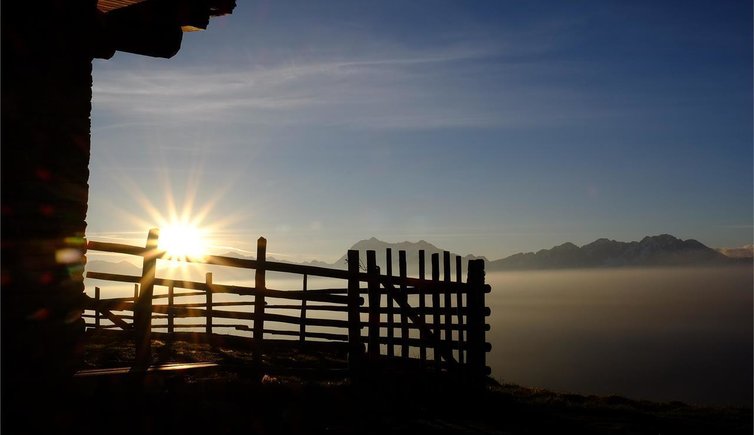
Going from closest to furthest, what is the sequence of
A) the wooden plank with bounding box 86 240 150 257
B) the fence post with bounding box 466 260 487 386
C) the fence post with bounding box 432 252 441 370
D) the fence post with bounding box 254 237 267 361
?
the wooden plank with bounding box 86 240 150 257 < the fence post with bounding box 254 237 267 361 < the fence post with bounding box 466 260 487 386 < the fence post with bounding box 432 252 441 370

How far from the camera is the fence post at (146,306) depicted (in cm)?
662

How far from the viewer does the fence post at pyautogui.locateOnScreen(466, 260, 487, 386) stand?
973 cm

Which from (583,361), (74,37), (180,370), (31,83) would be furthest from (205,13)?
(583,361)

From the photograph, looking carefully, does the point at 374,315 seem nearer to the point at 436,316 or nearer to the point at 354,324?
the point at 354,324

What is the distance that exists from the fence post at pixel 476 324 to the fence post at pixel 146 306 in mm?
4925

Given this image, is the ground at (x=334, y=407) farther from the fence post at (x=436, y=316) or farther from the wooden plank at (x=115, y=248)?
the wooden plank at (x=115, y=248)

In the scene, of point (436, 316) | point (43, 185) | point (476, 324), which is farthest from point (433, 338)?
point (43, 185)

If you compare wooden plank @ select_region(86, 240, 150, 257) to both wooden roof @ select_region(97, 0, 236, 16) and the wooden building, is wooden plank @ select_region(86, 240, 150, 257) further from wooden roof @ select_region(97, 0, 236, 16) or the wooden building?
wooden roof @ select_region(97, 0, 236, 16)

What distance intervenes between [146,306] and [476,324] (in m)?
5.20

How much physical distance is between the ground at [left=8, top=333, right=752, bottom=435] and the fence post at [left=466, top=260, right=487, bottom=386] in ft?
1.01

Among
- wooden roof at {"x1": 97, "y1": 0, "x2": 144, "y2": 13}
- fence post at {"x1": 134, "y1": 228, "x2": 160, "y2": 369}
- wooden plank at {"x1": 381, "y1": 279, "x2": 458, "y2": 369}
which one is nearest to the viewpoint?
wooden roof at {"x1": 97, "y1": 0, "x2": 144, "y2": 13}

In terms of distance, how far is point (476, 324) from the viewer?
9.86 meters

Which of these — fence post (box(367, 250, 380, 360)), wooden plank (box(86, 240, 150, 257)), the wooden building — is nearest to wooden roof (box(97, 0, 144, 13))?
the wooden building

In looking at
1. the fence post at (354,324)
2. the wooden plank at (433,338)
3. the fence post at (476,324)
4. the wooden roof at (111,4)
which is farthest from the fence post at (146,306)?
the fence post at (476,324)
